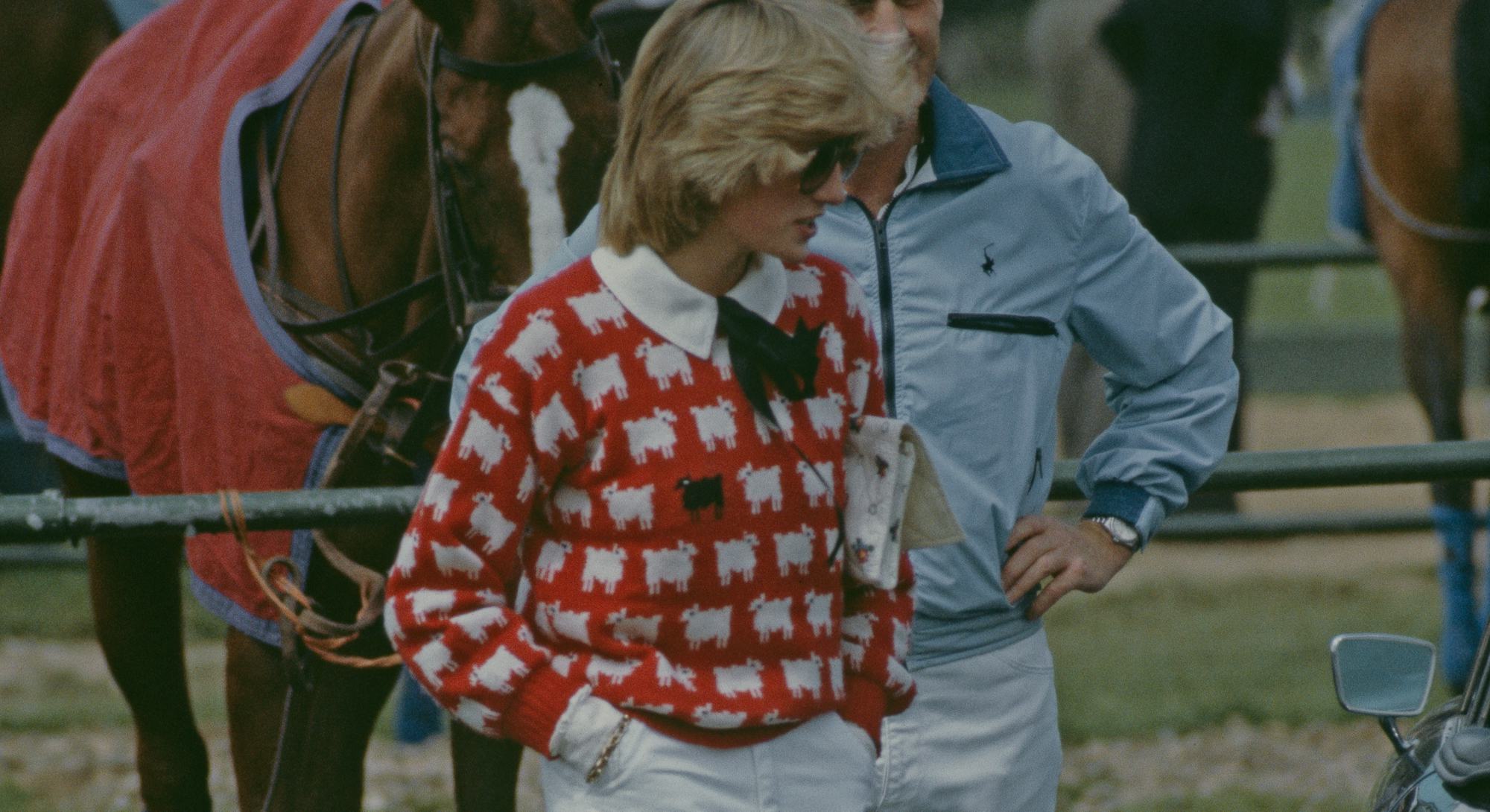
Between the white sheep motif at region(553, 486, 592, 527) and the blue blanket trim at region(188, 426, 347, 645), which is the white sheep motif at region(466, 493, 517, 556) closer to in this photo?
the white sheep motif at region(553, 486, 592, 527)

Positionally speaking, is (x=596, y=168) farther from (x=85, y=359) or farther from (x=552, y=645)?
(x=552, y=645)

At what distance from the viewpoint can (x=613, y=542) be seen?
76.5 inches

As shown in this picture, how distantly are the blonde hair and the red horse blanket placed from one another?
4.41ft

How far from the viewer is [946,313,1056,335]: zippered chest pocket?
2.35 metres

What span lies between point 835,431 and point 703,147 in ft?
1.10

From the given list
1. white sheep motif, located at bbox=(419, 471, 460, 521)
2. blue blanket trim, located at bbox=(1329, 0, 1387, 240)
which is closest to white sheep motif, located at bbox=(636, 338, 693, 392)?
white sheep motif, located at bbox=(419, 471, 460, 521)

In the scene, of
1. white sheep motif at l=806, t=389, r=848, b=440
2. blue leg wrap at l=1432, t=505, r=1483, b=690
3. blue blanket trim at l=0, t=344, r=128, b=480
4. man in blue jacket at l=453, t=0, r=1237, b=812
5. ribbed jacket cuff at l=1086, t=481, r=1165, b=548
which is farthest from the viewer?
blue leg wrap at l=1432, t=505, r=1483, b=690

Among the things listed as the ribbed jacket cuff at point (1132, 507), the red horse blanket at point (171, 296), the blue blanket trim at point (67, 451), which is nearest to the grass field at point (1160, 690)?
the blue blanket trim at point (67, 451)

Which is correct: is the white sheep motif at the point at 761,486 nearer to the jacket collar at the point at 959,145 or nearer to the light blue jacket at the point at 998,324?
the light blue jacket at the point at 998,324

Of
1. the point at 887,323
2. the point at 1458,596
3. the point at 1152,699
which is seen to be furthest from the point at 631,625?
the point at 1458,596

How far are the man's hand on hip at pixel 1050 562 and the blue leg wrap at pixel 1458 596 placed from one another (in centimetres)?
400

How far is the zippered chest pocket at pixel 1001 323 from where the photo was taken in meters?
2.35

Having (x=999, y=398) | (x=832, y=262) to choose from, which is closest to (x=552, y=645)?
(x=832, y=262)

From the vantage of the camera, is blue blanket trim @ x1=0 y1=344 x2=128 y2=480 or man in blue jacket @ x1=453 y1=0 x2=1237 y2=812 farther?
blue blanket trim @ x1=0 y1=344 x2=128 y2=480
